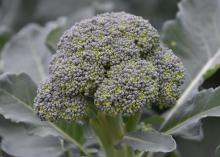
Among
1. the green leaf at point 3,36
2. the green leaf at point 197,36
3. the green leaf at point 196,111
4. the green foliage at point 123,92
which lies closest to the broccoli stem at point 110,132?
the green foliage at point 123,92

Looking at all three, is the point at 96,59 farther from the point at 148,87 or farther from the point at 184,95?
the point at 184,95

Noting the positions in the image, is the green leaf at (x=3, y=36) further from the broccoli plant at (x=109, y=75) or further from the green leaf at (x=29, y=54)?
the broccoli plant at (x=109, y=75)

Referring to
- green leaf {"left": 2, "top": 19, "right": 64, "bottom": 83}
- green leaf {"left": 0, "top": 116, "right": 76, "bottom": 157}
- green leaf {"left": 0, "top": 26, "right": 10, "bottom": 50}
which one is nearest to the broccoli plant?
green leaf {"left": 0, "top": 116, "right": 76, "bottom": 157}

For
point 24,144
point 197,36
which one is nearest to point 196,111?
point 197,36

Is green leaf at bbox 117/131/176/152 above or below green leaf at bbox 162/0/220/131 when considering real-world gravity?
below

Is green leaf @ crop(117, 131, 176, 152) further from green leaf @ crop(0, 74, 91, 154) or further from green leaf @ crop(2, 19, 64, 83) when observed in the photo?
green leaf @ crop(2, 19, 64, 83)

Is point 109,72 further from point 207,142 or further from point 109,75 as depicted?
point 207,142

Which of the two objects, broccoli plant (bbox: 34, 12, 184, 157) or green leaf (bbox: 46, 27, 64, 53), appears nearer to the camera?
broccoli plant (bbox: 34, 12, 184, 157)
